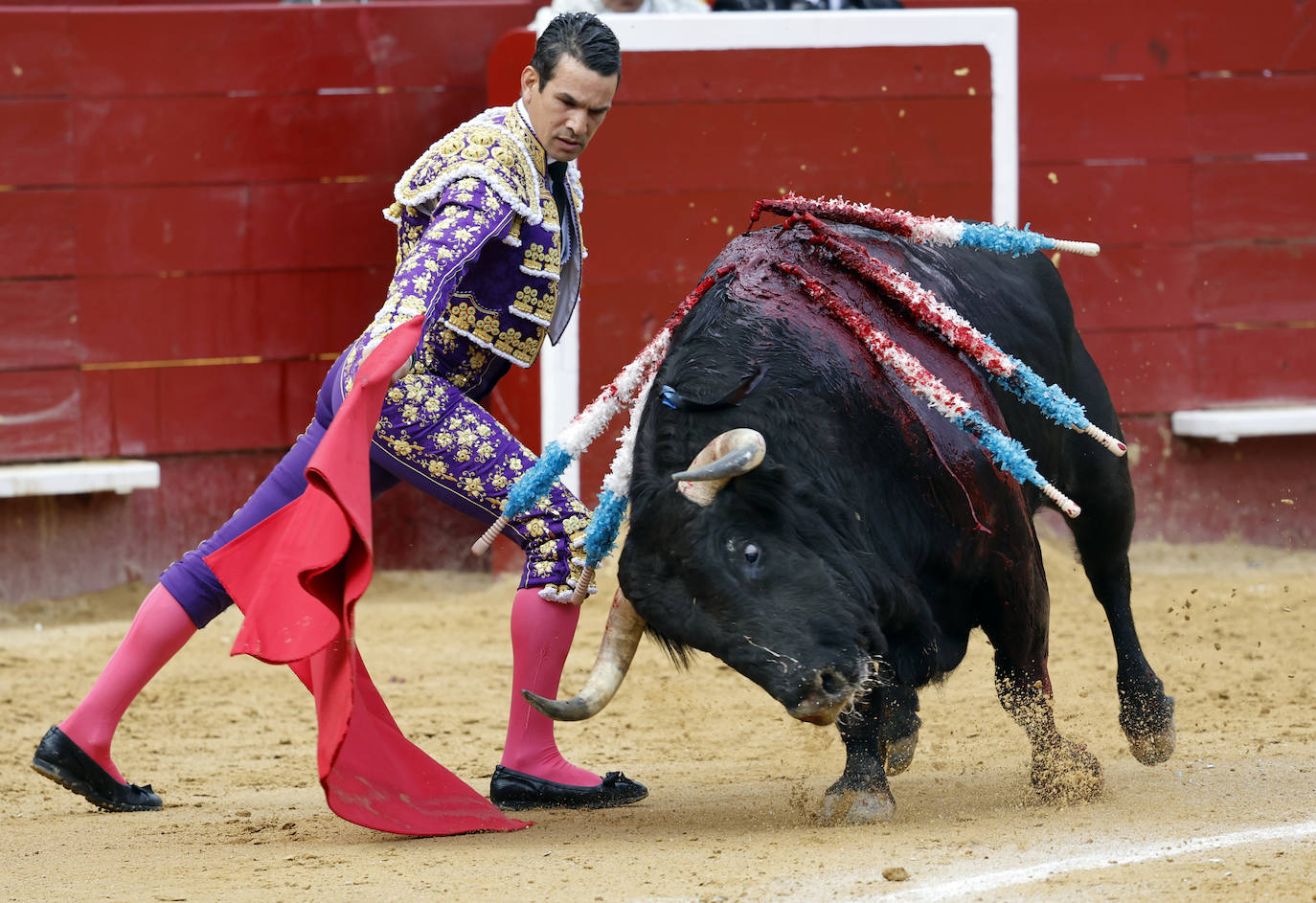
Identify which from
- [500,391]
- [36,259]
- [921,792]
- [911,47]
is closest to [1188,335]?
[911,47]

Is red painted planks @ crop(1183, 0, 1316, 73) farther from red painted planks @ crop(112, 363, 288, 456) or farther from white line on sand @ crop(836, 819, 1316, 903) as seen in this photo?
white line on sand @ crop(836, 819, 1316, 903)

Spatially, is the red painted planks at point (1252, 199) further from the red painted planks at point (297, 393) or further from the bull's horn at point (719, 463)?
the bull's horn at point (719, 463)

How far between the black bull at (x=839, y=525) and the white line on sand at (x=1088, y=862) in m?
0.34

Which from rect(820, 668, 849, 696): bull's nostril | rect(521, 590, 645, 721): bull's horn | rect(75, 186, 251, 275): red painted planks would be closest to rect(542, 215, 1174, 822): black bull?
rect(820, 668, 849, 696): bull's nostril

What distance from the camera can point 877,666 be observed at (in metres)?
2.84

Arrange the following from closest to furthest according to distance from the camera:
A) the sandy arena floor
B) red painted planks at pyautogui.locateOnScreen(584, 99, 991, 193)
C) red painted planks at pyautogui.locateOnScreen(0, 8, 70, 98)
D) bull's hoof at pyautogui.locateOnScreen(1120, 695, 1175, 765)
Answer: the sandy arena floor, bull's hoof at pyautogui.locateOnScreen(1120, 695, 1175, 765), red painted planks at pyautogui.locateOnScreen(0, 8, 70, 98), red painted planks at pyautogui.locateOnScreen(584, 99, 991, 193)

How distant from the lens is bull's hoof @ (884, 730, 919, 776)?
309cm

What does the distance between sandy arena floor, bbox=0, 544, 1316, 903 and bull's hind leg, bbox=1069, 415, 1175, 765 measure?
8 cm

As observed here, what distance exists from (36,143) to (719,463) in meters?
3.72

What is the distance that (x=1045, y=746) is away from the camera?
308cm

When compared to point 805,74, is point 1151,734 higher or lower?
lower

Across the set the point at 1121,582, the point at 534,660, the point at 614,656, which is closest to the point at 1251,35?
the point at 1121,582

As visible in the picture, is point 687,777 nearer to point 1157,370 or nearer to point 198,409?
point 198,409

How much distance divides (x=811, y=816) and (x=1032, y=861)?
52 cm
